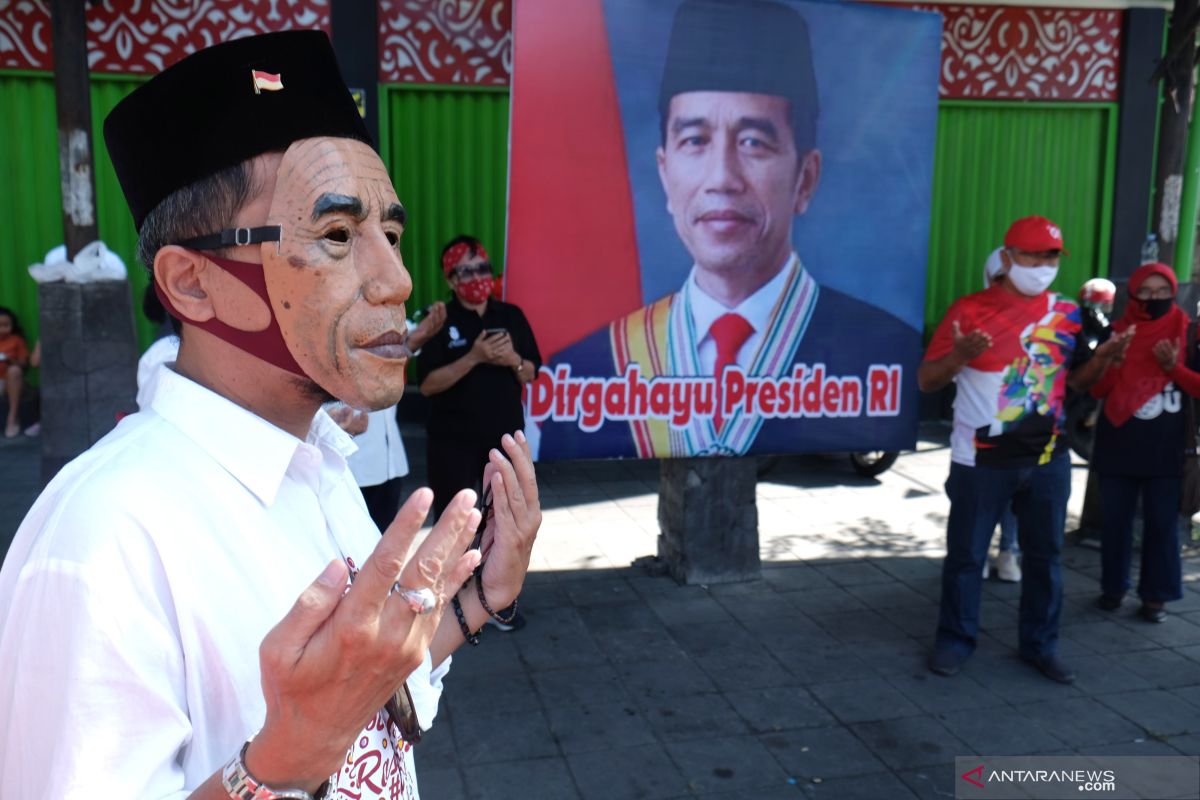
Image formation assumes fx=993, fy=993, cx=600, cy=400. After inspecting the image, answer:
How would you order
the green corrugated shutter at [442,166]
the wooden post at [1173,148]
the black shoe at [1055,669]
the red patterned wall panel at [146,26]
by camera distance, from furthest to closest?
1. the green corrugated shutter at [442,166]
2. the red patterned wall panel at [146,26]
3. the wooden post at [1173,148]
4. the black shoe at [1055,669]

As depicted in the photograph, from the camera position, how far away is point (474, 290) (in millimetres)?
4961

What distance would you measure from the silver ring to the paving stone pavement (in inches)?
112

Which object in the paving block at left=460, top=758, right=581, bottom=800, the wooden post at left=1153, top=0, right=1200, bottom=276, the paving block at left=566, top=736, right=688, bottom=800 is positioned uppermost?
the wooden post at left=1153, top=0, right=1200, bottom=276

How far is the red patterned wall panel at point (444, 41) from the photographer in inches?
354

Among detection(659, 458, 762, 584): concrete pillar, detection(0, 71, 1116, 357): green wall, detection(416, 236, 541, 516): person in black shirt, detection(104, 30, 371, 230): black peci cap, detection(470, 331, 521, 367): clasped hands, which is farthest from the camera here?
detection(0, 71, 1116, 357): green wall

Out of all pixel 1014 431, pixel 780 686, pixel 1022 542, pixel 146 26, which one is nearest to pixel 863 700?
pixel 780 686

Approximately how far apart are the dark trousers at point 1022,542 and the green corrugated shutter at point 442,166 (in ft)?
19.1

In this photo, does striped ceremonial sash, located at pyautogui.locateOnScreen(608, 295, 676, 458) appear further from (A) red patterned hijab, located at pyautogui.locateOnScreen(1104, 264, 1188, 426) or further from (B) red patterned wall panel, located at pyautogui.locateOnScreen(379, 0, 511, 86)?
(B) red patterned wall panel, located at pyautogui.locateOnScreen(379, 0, 511, 86)

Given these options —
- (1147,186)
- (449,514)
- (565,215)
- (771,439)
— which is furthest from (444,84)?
(449,514)

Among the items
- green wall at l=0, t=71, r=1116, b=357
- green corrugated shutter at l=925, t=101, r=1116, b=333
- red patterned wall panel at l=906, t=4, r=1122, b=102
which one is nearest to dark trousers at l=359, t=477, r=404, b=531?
green wall at l=0, t=71, r=1116, b=357

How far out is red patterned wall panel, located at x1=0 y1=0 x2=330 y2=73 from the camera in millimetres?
8570

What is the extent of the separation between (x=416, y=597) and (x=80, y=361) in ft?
19.5

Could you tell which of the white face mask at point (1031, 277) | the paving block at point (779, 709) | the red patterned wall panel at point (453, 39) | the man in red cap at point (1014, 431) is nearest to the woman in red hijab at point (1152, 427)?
the man in red cap at point (1014, 431)

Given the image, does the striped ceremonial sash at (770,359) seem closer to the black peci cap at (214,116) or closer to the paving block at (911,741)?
the paving block at (911,741)
